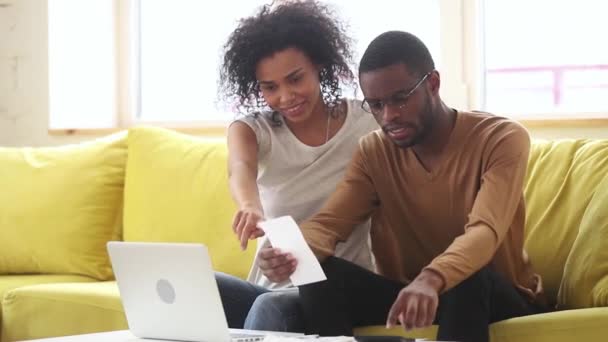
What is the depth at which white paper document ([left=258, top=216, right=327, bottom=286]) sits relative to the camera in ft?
6.23

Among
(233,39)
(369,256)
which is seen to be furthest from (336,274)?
Answer: (233,39)

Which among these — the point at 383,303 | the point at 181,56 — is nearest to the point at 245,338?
the point at 383,303

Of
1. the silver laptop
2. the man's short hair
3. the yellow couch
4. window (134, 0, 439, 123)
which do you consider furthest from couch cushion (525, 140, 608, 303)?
window (134, 0, 439, 123)

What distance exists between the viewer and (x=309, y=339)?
1782 millimetres

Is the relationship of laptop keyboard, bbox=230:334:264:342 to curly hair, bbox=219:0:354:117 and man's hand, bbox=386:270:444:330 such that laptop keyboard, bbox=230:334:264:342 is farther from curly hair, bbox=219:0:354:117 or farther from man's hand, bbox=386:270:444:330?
curly hair, bbox=219:0:354:117

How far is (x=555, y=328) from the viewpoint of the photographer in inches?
80.7

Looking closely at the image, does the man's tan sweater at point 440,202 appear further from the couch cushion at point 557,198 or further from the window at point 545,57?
the window at point 545,57

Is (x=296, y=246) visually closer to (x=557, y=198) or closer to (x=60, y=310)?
(x=557, y=198)

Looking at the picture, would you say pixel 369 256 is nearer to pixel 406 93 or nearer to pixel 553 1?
pixel 406 93

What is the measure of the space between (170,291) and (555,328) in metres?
0.75

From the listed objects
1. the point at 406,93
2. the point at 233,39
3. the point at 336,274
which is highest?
the point at 233,39

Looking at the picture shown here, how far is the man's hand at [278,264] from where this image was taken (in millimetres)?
1955

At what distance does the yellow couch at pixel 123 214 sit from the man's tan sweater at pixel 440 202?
22 cm

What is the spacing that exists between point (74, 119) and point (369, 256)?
199 cm
